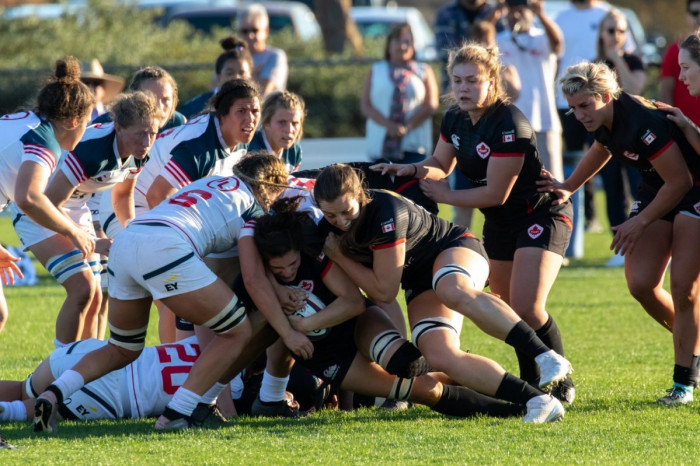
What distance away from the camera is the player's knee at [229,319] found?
507 centimetres

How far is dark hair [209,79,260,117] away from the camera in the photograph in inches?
245

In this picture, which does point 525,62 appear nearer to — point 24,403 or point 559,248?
point 559,248

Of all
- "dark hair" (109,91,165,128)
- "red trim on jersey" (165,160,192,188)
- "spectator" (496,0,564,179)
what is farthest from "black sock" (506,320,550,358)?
"spectator" (496,0,564,179)

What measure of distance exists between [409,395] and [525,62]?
620 centimetres

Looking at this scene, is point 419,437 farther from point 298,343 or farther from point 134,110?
point 134,110

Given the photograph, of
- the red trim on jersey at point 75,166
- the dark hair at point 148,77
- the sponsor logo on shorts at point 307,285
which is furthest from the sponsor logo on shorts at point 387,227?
the dark hair at point 148,77

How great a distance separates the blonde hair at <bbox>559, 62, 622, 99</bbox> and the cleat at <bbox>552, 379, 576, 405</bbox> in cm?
148

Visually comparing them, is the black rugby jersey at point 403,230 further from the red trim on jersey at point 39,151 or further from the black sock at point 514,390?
the red trim on jersey at point 39,151

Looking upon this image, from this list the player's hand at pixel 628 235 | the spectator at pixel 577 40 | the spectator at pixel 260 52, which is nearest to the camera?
the player's hand at pixel 628 235

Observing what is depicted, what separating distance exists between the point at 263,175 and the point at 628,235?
73.4 inches

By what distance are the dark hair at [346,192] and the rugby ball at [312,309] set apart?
30cm

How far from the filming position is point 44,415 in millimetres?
5008

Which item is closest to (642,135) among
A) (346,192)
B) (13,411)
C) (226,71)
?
(346,192)

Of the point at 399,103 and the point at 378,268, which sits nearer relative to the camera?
the point at 378,268
